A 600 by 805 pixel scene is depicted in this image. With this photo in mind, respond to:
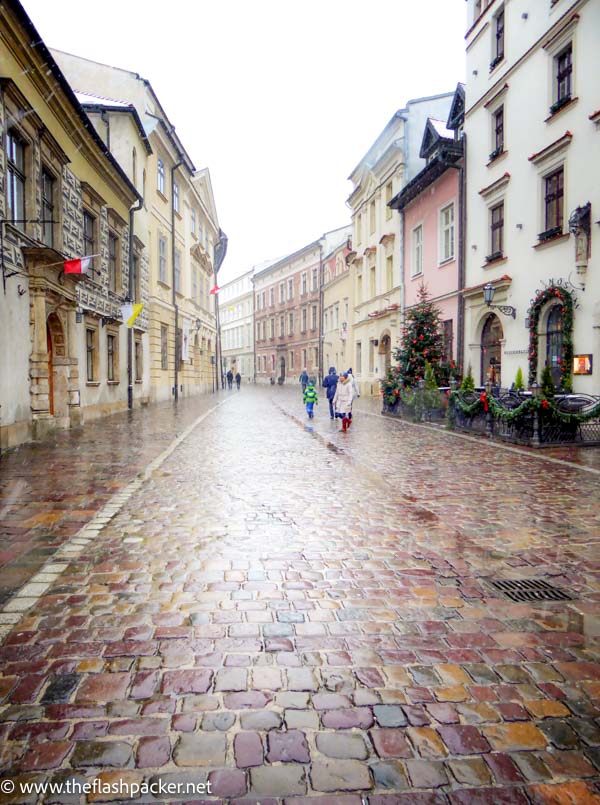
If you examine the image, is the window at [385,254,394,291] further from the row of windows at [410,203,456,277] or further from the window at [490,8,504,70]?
the window at [490,8,504,70]

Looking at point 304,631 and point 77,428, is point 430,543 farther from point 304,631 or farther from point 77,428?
point 77,428

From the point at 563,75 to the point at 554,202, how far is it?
130 inches

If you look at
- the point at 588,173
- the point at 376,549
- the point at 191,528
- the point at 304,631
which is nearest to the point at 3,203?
the point at 191,528

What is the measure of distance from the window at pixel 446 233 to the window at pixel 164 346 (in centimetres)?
1344

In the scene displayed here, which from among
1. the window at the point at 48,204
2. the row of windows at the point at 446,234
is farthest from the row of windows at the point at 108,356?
the row of windows at the point at 446,234

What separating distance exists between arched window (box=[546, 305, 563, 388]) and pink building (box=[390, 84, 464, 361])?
5607 millimetres

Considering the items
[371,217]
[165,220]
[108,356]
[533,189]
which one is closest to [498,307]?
[533,189]

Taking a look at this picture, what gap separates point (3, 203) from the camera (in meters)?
11.0

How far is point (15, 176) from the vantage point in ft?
39.6

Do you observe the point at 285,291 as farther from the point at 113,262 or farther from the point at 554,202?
the point at 554,202

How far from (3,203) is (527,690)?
11753mm

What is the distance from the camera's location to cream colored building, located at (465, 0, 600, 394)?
13930 millimetres

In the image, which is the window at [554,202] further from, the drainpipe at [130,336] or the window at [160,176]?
the window at [160,176]

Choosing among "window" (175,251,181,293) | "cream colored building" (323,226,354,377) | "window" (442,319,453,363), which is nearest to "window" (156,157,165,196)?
"window" (175,251,181,293)
